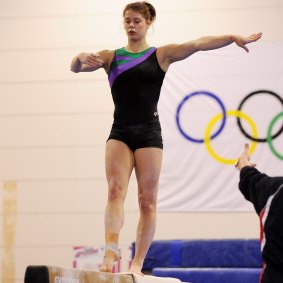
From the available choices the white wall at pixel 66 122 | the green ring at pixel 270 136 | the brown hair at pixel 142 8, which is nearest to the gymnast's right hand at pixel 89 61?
the brown hair at pixel 142 8

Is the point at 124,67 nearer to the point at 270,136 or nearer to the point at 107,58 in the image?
the point at 107,58

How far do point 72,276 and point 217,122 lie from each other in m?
5.11

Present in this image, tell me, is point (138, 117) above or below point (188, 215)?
above

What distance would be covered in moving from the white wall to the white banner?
251mm

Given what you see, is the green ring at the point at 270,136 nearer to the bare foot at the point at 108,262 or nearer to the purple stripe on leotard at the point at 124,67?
the purple stripe on leotard at the point at 124,67

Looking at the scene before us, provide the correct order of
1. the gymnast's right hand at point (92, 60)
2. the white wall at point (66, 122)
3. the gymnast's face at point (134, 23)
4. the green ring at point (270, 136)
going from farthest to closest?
the white wall at point (66, 122)
the green ring at point (270, 136)
the gymnast's face at point (134, 23)
the gymnast's right hand at point (92, 60)

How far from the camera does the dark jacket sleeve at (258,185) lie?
3045 mm

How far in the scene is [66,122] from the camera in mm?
8523

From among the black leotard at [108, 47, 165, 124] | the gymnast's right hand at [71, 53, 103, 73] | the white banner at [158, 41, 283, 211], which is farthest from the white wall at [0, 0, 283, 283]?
the gymnast's right hand at [71, 53, 103, 73]

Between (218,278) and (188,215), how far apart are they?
4.73 ft

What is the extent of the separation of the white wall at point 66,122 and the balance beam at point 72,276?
3944 mm

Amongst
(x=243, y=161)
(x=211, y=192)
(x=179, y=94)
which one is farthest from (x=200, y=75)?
(x=243, y=161)

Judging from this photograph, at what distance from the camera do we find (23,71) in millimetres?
8695

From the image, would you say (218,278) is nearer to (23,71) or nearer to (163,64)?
(163,64)
